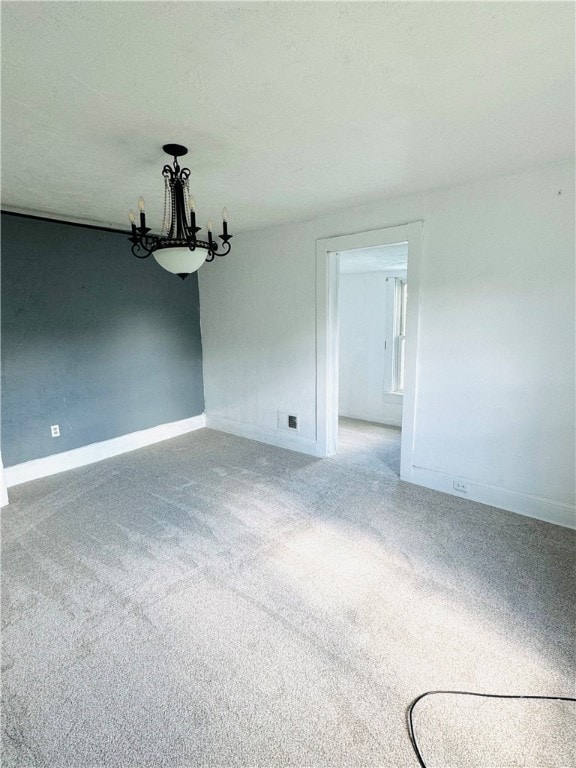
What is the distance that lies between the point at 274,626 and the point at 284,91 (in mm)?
2364

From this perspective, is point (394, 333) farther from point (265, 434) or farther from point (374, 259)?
point (265, 434)

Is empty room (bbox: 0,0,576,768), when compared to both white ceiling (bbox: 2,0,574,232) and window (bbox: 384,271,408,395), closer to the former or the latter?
white ceiling (bbox: 2,0,574,232)

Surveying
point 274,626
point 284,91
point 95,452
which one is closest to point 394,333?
point 95,452

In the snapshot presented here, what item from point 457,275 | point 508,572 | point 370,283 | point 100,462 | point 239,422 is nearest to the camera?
point 508,572

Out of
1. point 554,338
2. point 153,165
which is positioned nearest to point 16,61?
point 153,165

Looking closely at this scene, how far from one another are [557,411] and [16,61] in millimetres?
3300

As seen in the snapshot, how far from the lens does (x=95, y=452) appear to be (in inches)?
156

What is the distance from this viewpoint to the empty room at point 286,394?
134 cm

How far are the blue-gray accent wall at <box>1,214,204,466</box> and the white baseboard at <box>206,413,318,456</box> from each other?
1.50ft

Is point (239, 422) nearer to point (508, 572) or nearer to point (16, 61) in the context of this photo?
point (508, 572)

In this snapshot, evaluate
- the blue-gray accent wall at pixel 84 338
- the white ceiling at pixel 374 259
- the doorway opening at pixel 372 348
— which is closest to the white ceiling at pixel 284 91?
the blue-gray accent wall at pixel 84 338

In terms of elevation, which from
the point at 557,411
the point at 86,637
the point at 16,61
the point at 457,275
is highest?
the point at 16,61

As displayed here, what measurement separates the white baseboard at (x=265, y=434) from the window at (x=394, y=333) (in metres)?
1.83

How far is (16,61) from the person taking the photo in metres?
1.38
